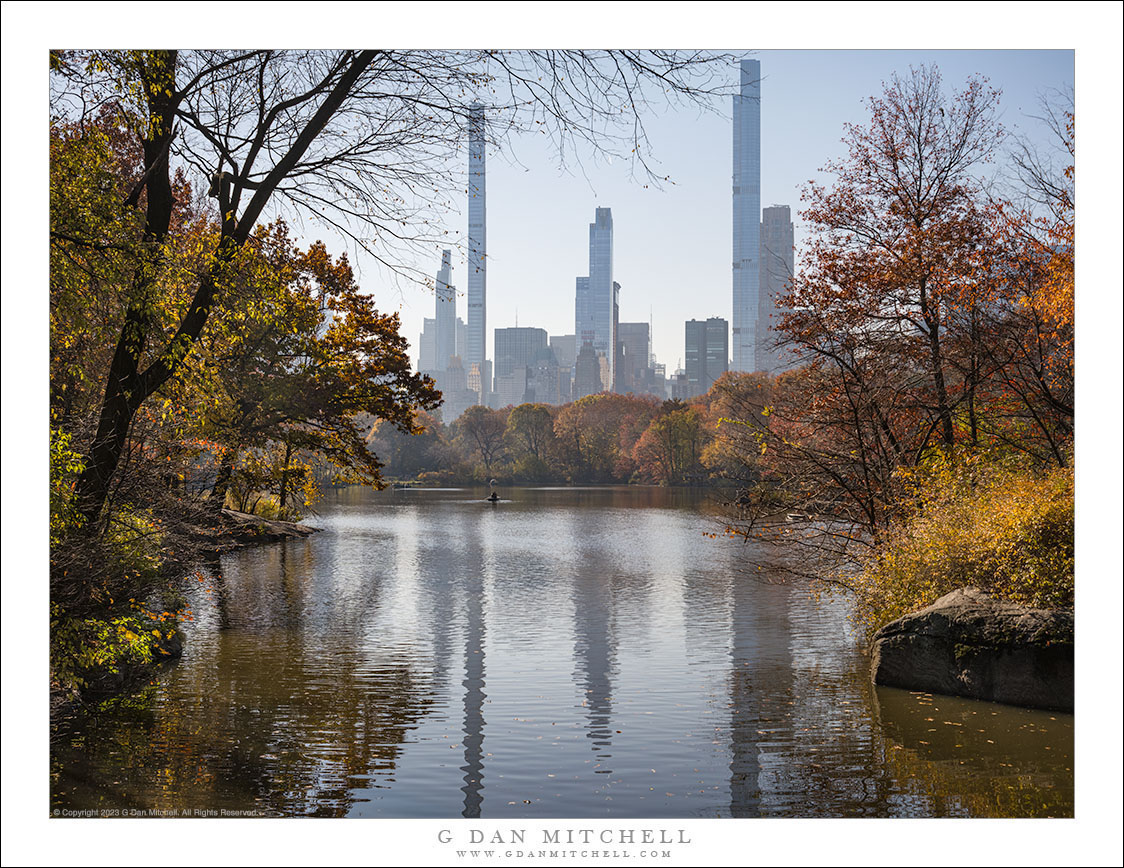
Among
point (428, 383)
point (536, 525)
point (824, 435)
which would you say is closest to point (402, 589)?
point (428, 383)

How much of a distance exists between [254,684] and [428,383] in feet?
42.4

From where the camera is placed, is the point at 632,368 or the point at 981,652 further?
the point at 632,368

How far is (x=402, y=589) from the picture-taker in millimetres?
17812

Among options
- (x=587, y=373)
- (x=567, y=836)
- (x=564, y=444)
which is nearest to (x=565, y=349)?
(x=587, y=373)

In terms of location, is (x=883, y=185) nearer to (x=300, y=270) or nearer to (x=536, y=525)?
(x=300, y=270)

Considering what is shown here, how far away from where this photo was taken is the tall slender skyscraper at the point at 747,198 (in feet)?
26.8

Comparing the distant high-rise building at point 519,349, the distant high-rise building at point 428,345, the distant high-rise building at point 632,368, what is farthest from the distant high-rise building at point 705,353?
the distant high-rise building at point 519,349

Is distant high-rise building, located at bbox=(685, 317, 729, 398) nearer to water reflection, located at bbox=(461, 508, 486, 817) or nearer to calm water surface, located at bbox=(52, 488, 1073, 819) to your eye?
water reflection, located at bbox=(461, 508, 486, 817)

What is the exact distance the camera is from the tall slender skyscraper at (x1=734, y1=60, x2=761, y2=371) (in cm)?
816

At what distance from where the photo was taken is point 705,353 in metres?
42.2

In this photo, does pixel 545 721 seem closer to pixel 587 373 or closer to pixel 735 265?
pixel 735 265

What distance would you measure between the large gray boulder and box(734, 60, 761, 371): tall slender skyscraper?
5249mm

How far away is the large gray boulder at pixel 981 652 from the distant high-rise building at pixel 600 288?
20.8 feet

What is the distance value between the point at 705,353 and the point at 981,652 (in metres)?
33.2
